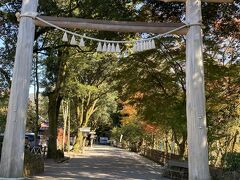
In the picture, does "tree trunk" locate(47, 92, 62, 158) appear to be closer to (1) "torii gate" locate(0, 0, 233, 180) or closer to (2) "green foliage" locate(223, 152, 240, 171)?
(2) "green foliage" locate(223, 152, 240, 171)

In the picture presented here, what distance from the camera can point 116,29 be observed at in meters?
9.92

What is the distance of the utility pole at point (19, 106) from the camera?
29.0 ft

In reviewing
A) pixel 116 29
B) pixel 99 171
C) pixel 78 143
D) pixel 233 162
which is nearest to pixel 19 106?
pixel 116 29

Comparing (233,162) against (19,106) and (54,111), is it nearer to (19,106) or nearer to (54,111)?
(19,106)

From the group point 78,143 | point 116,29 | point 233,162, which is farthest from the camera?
point 78,143

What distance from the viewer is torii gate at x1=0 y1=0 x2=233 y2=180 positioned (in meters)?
8.96

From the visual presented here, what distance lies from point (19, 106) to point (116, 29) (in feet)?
10.2

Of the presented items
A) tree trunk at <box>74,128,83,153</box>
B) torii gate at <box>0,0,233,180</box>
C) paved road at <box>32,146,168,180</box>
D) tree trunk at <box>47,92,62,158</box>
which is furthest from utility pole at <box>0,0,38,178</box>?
tree trunk at <box>74,128,83,153</box>

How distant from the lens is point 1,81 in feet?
77.7

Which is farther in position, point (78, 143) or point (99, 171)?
point (78, 143)

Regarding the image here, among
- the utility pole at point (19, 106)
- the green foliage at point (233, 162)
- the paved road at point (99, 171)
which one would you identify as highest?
the utility pole at point (19, 106)

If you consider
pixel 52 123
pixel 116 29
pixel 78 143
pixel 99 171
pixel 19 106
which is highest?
pixel 116 29

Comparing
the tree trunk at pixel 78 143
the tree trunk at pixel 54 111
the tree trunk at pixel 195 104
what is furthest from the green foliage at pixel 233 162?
the tree trunk at pixel 78 143

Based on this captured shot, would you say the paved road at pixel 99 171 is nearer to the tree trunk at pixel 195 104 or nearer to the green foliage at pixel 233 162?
the green foliage at pixel 233 162
